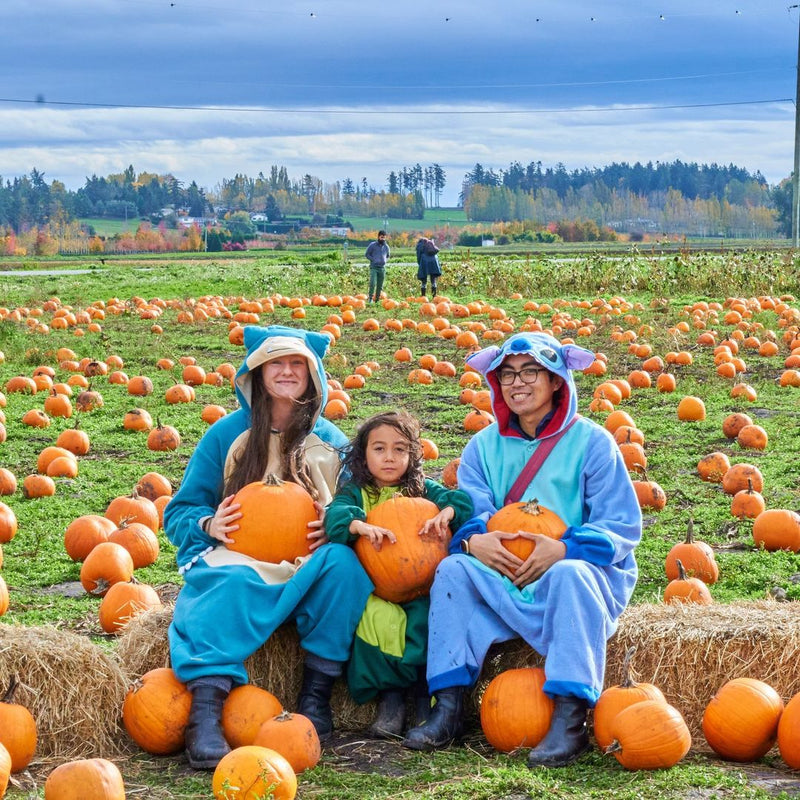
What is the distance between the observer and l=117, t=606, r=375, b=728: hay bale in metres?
4.80

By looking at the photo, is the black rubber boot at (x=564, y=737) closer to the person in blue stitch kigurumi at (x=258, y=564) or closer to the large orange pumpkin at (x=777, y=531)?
the person in blue stitch kigurumi at (x=258, y=564)

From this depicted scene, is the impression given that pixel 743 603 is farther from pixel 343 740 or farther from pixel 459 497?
pixel 343 740

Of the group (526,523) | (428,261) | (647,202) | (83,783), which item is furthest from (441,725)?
(647,202)

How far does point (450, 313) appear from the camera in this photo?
65.3 ft

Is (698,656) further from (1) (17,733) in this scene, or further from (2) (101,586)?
(2) (101,586)

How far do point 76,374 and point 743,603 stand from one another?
9.56m

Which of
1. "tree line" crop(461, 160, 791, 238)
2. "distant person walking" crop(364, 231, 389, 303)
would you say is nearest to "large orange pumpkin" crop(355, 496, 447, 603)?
"distant person walking" crop(364, 231, 389, 303)

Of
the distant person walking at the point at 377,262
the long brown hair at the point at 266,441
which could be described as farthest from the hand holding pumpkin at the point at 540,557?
the distant person walking at the point at 377,262

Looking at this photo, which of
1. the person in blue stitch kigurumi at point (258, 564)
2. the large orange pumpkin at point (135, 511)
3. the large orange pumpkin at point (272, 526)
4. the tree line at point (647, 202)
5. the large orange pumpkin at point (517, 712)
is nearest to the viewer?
the large orange pumpkin at point (517, 712)

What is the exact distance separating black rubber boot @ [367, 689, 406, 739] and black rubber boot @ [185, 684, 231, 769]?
2.00 ft

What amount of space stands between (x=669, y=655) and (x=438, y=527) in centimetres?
104

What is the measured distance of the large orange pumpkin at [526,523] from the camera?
467 cm

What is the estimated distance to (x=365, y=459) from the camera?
5074mm

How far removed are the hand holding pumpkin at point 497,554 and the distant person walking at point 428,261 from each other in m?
18.8
